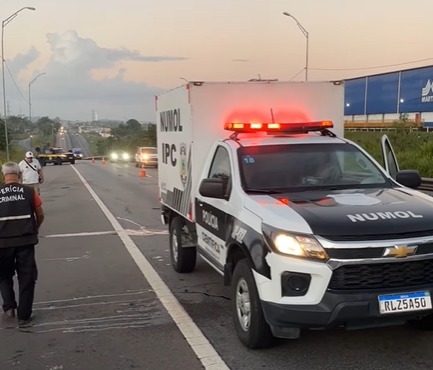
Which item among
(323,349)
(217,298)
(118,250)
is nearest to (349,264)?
(323,349)

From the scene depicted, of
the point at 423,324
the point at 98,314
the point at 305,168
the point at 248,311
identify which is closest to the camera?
the point at 248,311

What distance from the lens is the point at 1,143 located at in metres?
67.4

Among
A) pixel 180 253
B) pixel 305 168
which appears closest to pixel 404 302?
pixel 305 168

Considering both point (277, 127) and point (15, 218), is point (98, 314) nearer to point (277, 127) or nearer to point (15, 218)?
point (15, 218)

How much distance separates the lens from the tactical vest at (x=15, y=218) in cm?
562

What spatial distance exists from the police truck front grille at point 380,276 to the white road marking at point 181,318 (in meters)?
1.18

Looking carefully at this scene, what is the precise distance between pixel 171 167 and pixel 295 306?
13.7ft

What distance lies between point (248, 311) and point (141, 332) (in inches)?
48.1

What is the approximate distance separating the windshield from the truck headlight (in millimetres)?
1051

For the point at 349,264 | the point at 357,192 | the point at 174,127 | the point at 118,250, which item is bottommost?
the point at 118,250

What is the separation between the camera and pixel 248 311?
469 centimetres

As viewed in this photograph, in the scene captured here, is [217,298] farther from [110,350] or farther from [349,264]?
[349,264]

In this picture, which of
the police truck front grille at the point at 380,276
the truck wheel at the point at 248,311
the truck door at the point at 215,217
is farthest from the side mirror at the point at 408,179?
the truck wheel at the point at 248,311

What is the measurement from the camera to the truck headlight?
4023 millimetres
